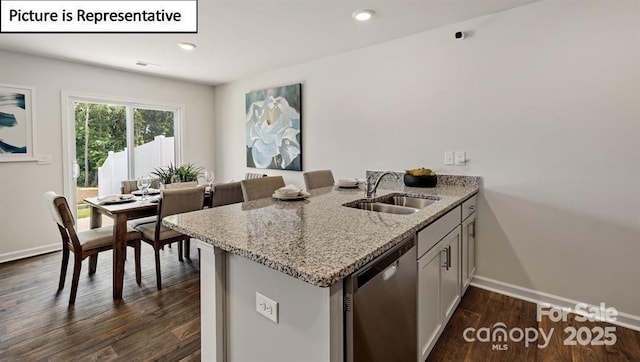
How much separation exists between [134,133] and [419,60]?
400 cm

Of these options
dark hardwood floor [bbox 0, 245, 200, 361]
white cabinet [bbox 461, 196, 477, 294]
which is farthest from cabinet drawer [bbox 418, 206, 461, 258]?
dark hardwood floor [bbox 0, 245, 200, 361]

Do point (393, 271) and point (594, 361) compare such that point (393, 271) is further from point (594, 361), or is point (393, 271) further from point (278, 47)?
point (278, 47)

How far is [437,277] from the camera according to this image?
5.66 feet

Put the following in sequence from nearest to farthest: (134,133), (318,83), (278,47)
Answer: (278,47) < (318,83) < (134,133)

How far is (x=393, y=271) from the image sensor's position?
4.03 ft

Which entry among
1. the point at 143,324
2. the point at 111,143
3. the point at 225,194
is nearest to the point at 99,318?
the point at 143,324

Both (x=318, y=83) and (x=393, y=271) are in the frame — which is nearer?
(x=393, y=271)

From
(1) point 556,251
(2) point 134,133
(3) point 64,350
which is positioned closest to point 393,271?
(1) point 556,251

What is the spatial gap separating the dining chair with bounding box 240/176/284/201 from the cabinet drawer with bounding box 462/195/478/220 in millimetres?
1471

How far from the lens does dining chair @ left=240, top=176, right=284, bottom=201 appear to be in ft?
7.50

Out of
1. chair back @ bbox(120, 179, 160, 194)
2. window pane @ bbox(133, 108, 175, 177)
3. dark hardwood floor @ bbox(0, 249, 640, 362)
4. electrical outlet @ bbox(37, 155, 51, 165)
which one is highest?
window pane @ bbox(133, 108, 175, 177)

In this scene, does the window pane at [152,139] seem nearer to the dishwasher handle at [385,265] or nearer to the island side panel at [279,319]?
the island side panel at [279,319]

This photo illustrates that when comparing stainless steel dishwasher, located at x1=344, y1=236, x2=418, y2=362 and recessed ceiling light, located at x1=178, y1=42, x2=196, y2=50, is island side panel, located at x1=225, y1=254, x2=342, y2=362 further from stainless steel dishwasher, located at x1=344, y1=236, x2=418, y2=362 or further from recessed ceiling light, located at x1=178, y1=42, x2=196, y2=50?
recessed ceiling light, located at x1=178, y1=42, x2=196, y2=50

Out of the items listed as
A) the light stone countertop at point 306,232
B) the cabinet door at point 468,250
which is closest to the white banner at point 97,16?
the light stone countertop at point 306,232
